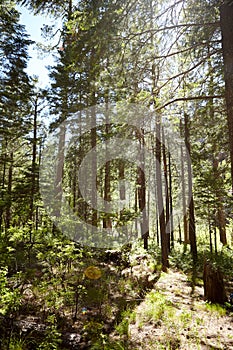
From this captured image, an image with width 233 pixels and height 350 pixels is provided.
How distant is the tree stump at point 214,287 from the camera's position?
19.7 ft

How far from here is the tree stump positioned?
600 cm

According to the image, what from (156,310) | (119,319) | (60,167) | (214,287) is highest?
(60,167)

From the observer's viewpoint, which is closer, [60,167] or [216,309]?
[216,309]

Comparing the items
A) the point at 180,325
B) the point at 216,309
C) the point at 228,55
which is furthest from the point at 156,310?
the point at 228,55

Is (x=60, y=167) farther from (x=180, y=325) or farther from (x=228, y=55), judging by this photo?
(x=228, y=55)

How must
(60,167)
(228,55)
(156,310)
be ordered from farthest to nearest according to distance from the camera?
(60,167)
(156,310)
(228,55)

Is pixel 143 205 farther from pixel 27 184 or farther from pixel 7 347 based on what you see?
pixel 7 347

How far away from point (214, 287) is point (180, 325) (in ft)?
6.81

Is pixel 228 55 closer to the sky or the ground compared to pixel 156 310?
closer to the sky

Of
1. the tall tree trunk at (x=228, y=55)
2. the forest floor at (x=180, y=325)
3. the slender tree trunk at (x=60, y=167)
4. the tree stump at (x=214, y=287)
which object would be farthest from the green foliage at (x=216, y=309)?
the slender tree trunk at (x=60, y=167)

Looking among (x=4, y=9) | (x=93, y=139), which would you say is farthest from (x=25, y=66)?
(x=93, y=139)

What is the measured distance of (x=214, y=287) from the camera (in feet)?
19.9

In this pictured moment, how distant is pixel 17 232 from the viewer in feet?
14.4

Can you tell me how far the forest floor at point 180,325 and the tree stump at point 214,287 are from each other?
28 cm
